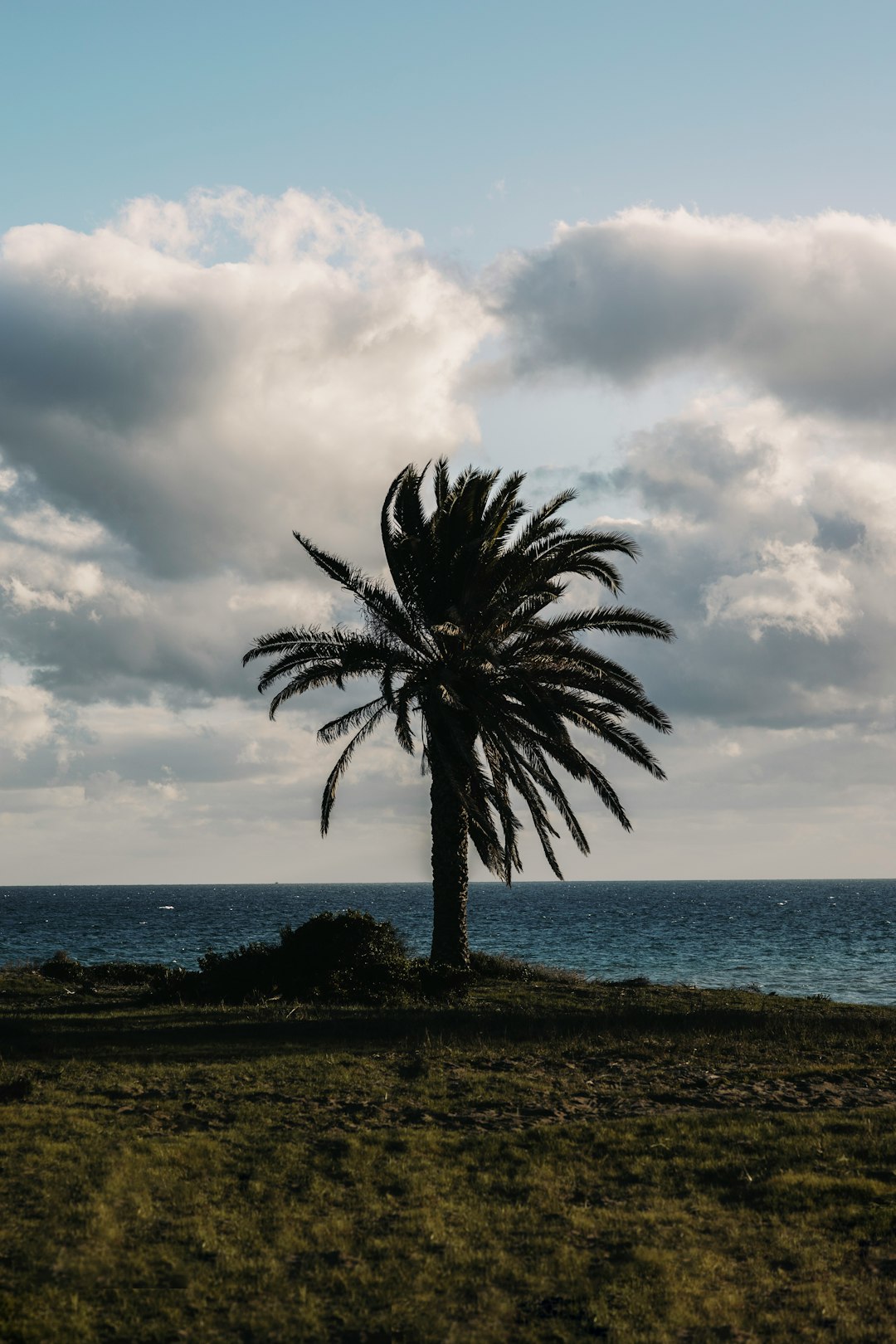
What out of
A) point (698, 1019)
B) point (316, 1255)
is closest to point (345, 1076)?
point (316, 1255)

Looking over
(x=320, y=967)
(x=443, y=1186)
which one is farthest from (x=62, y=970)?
(x=443, y=1186)

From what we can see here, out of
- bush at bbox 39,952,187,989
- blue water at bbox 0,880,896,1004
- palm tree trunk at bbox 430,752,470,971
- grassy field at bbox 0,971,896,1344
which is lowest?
blue water at bbox 0,880,896,1004

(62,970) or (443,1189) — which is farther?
(62,970)

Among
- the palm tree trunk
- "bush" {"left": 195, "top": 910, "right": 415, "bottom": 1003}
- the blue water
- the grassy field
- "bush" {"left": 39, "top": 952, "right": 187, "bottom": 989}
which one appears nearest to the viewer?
the grassy field

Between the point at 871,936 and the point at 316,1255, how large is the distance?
66.4 metres

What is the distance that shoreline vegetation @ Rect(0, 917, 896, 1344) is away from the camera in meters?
7.48

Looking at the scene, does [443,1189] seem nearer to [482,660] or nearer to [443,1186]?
[443,1186]

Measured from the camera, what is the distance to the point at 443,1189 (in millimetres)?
9812

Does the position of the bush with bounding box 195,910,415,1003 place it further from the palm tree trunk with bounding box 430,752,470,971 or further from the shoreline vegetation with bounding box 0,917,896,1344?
the shoreline vegetation with bounding box 0,917,896,1344

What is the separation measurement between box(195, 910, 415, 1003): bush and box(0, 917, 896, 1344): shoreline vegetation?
4531 millimetres

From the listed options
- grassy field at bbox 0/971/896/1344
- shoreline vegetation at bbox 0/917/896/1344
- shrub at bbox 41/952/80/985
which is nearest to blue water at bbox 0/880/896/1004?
shrub at bbox 41/952/80/985

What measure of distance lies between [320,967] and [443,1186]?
13682mm

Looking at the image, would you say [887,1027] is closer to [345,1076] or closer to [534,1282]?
[345,1076]

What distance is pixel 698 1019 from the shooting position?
1967 centimetres
